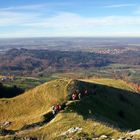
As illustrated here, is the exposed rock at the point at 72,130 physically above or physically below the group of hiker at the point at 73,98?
above

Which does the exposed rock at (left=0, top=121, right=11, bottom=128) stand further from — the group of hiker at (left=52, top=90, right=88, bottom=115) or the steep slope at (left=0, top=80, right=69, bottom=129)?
the group of hiker at (left=52, top=90, right=88, bottom=115)

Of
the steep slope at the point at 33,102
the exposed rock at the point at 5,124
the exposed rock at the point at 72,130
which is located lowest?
the exposed rock at the point at 5,124

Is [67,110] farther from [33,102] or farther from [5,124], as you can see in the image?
[33,102]

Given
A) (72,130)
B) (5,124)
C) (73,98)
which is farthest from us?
(73,98)

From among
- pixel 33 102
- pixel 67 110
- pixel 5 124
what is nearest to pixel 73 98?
pixel 67 110

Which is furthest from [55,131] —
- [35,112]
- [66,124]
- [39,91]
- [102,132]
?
[39,91]

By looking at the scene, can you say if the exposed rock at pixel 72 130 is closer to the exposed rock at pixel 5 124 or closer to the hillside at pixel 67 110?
the hillside at pixel 67 110

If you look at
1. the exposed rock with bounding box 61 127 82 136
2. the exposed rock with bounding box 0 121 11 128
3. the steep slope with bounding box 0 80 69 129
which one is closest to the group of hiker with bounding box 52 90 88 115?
the steep slope with bounding box 0 80 69 129

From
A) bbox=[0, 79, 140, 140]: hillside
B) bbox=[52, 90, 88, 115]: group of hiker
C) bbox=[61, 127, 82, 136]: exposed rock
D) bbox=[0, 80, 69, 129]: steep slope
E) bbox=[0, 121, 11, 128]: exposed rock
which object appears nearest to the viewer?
bbox=[61, 127, 82, 136]: exposed rock

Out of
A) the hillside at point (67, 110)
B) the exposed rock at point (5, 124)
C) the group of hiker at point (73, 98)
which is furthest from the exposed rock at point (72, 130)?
the exposed rock at point (5, 124)
